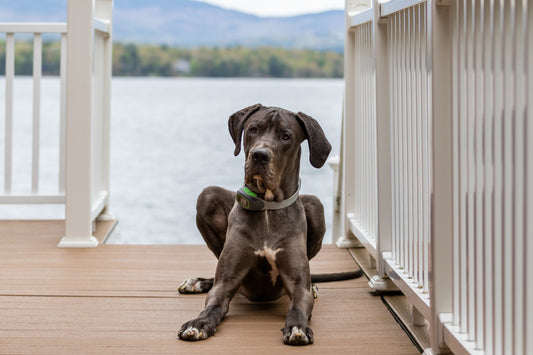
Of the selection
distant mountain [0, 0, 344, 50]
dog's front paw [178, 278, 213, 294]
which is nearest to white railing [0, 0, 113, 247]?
dog's front paw [178, 278, 213, 294]

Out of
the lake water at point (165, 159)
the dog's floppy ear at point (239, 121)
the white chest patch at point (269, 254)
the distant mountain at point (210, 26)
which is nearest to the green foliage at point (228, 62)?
the distant mountain at point (210, 26)

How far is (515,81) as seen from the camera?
5.21 ft

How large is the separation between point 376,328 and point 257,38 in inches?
1073

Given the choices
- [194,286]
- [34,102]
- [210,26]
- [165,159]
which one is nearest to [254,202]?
[194,286]

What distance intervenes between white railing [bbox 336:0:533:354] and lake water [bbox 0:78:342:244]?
236cm

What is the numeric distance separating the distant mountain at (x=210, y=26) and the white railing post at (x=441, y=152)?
23.6 meters

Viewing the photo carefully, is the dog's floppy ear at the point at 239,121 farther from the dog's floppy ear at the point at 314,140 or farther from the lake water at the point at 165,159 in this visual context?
the lake water at the point at 165,159

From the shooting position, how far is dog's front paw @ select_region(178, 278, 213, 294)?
3188mm

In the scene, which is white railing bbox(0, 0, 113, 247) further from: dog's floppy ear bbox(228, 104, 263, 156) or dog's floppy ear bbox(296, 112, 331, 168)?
dog's floppy ear bbox(296, 112, 331, 168)

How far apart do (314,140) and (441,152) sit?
839mm

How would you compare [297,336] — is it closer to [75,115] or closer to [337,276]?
[337,276]

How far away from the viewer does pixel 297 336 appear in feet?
8.13

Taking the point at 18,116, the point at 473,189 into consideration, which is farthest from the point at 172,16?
the point at 473,189

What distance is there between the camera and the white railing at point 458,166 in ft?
5.22
